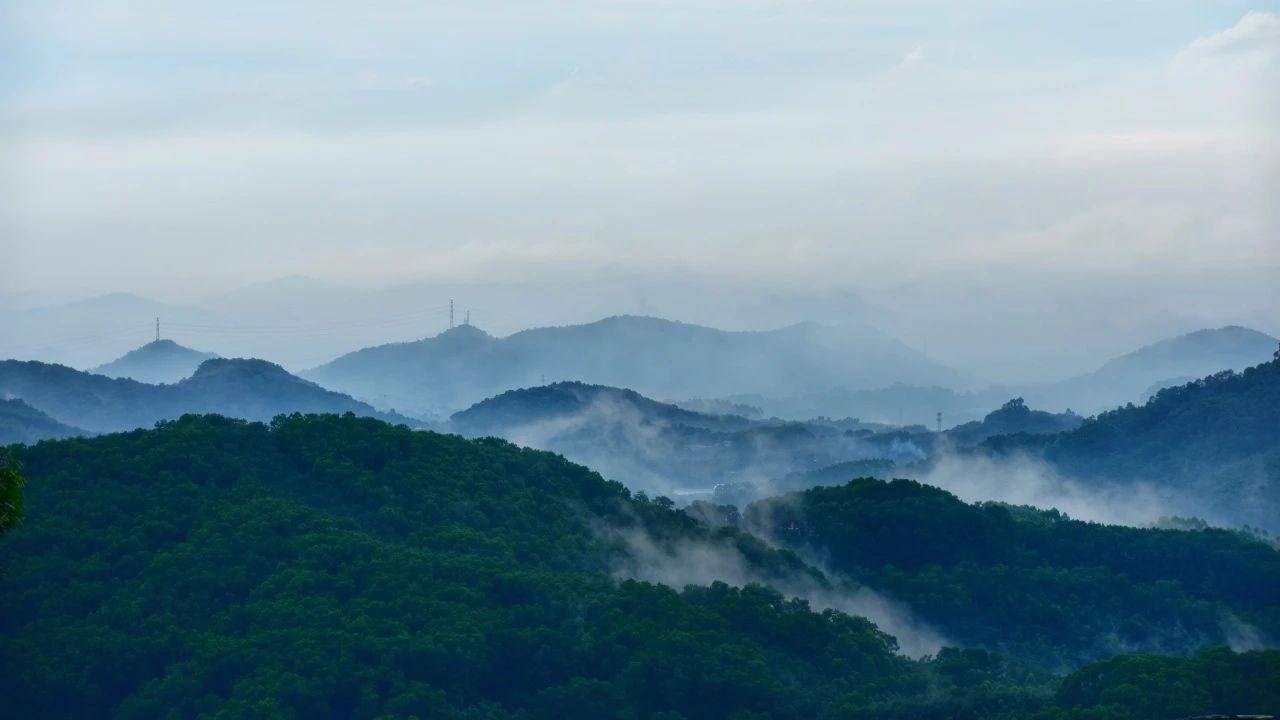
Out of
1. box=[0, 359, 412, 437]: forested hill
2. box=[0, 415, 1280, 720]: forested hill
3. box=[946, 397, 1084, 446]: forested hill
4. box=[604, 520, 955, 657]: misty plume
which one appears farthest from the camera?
box=[0, 359, 412, 437]: forested hill

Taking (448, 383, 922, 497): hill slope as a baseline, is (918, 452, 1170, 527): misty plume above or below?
below

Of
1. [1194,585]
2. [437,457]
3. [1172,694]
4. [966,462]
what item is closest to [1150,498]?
[966,462]

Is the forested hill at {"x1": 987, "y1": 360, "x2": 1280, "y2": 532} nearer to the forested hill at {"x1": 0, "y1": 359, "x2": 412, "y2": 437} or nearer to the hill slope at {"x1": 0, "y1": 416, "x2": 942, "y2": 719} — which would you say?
the hill slope at {"x1": 0, "y1": 416, "x2": 942, "y2": 719}

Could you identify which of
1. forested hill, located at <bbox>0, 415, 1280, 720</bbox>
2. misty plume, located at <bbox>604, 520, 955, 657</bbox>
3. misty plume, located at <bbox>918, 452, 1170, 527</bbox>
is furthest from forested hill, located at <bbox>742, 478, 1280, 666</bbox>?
misty plume, located at <bbox>918, 452, 1170, 527</bbox>

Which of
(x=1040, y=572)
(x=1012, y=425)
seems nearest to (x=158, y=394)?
(x=1012, y=425)

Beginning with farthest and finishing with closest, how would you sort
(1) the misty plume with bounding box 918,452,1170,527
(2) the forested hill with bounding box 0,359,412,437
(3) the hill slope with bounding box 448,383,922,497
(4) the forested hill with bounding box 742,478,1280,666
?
(2) the forested hill with bounding box 0,359,412,437, (3) the hill slope with bounding box 448,383,922,497, (1) the misty plume with bounding box 918,452,1170,527, (4) the forested hill with bounding box 742,478,1280,666

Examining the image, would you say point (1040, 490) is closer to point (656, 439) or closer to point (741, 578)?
point (741, 578)
